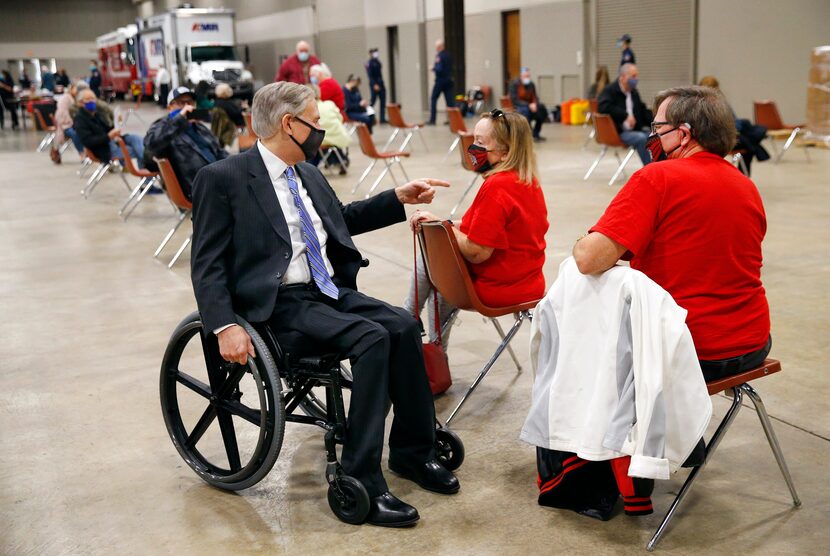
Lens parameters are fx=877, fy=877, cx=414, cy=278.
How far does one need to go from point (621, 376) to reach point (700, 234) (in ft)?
1.49

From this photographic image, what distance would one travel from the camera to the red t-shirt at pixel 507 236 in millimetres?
3246

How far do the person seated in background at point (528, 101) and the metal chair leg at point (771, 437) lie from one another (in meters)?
12.1

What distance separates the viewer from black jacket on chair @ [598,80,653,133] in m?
9.13

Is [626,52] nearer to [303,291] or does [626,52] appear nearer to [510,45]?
[510,45]

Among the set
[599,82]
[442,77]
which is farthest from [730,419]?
[442,77]

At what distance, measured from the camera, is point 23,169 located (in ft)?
44.7

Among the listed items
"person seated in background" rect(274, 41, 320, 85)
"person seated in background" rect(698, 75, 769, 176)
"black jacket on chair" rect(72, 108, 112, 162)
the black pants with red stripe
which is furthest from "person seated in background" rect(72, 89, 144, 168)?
the black pants with red stripe

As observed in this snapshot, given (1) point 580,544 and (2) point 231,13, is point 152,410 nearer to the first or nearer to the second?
(1) point 580,544

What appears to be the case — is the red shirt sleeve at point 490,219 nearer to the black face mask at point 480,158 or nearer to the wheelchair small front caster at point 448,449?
the black face mask at point 480,158

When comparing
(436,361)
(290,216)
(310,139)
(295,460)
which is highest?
(310,139)

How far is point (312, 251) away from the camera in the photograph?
2.86 m

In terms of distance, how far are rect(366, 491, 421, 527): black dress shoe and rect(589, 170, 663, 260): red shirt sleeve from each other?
994 mm

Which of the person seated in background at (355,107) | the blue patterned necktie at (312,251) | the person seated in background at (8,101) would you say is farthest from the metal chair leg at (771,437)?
the person seated in background at (8,101)

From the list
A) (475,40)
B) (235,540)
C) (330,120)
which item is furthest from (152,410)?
(475,40)
